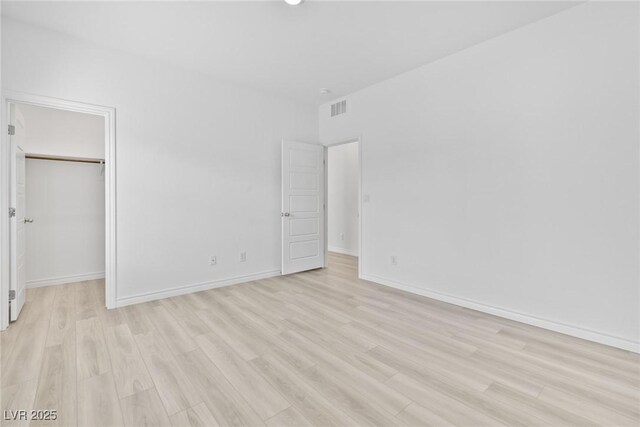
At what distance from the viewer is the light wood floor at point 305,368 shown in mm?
1544

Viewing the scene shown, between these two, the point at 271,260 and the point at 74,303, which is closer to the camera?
the point at 74,303

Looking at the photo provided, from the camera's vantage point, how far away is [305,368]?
6.41ft

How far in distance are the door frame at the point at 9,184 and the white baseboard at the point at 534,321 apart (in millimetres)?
3269

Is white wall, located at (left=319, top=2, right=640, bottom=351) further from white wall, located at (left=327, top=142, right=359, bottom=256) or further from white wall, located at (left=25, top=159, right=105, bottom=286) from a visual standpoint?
white wall, located at (left=25, top=159, right=105, bottom=286)

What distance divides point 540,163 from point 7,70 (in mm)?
4728

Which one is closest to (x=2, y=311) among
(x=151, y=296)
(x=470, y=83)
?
(x=151, y=296)

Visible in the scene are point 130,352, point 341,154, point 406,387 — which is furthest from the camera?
point 341,154

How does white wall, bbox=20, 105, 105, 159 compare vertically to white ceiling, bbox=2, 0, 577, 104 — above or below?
below

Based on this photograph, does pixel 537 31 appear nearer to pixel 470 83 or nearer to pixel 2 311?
pixel 470 83

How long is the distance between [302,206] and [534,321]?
313cm

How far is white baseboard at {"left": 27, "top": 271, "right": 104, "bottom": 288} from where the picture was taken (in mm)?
Answer: 3676

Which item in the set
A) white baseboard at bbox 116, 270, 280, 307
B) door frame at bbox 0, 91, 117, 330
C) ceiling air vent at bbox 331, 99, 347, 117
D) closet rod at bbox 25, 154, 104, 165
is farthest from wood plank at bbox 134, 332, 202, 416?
ceiling air vent at bbox 331, 99, 347, 117

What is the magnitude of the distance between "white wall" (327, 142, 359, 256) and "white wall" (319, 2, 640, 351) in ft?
8.02

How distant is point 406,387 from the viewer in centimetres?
175
